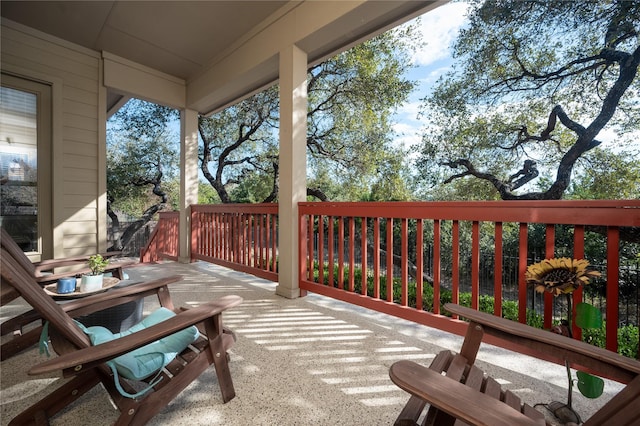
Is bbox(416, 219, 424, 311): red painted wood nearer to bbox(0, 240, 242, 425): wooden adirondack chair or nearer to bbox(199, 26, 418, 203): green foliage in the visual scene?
bbox(0, 240, 242, 425): wooden adirondack chair

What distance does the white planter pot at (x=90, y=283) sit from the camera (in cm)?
180

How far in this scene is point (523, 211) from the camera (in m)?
1.63

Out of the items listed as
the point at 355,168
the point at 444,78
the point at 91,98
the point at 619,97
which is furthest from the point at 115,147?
the point at 619,97

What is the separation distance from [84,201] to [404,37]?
27.7 feet

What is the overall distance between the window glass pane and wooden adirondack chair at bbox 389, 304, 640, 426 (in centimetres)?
447

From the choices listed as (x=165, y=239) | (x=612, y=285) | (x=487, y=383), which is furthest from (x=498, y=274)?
(x=165, y=239)

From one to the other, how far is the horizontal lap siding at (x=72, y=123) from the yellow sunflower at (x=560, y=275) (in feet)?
15.5

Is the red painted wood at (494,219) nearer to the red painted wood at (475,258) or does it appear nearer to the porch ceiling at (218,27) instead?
the red painted wood at (475,258)

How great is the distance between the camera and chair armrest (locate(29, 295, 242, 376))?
83cm

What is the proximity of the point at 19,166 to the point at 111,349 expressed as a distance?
377cm

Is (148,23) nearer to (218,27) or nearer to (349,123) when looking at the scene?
(218,27)

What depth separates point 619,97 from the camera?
610 centimetres

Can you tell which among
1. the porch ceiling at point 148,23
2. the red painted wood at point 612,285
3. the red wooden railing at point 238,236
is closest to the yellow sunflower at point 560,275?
the red painted wood at point 612,285

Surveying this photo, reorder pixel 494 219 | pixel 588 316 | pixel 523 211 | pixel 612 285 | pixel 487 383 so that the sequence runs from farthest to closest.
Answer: pixel 494 219
pixel 523 211
pixel 612 285
pixel 588 316
pixel 487 383
